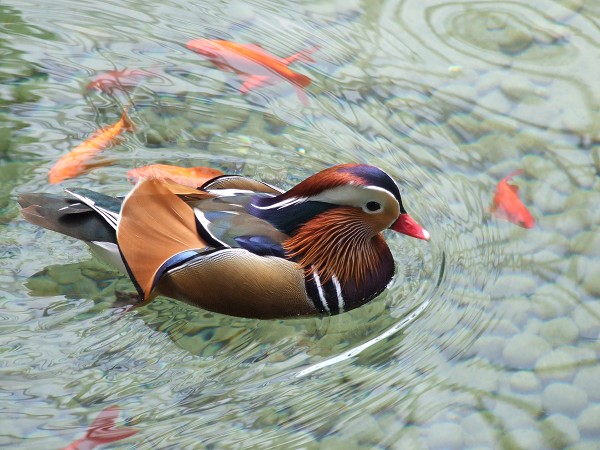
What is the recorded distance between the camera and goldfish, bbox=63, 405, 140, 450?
3295 millimetres

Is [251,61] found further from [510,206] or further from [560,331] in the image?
[560,331]

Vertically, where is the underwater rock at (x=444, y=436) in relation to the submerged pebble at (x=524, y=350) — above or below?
below

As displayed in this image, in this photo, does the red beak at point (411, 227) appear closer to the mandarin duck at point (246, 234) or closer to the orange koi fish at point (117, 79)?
the mandarin duck at point (246, 234)

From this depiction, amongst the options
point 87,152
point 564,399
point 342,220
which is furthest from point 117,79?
point 564,399

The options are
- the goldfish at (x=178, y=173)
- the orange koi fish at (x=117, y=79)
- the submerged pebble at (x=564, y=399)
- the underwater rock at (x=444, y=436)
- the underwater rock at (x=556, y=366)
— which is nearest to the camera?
the underwater rock at (x=444, y=436)

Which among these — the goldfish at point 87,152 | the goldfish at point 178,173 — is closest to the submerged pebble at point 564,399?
the goldfish at point 178,173

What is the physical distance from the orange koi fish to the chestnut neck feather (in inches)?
53.7

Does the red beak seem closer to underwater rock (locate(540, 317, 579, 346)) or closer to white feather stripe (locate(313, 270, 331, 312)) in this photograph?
white feather stripe (locate(313, 270, 331, 312))

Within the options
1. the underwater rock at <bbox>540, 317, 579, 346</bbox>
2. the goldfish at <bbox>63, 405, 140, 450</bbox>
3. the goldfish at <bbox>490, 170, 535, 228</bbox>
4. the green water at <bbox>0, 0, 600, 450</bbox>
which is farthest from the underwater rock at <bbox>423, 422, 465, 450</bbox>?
the goldfish at <bbox>490, 170, 535, 228</bbox>

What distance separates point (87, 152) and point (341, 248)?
4.04ft

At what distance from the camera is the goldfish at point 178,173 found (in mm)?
4238

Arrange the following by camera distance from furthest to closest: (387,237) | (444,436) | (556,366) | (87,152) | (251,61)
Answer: (251,61) < (87,152) < (387,237) < (556,366) < (444,436)

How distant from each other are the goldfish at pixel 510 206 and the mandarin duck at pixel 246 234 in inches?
26.4

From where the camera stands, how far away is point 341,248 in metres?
3.95
